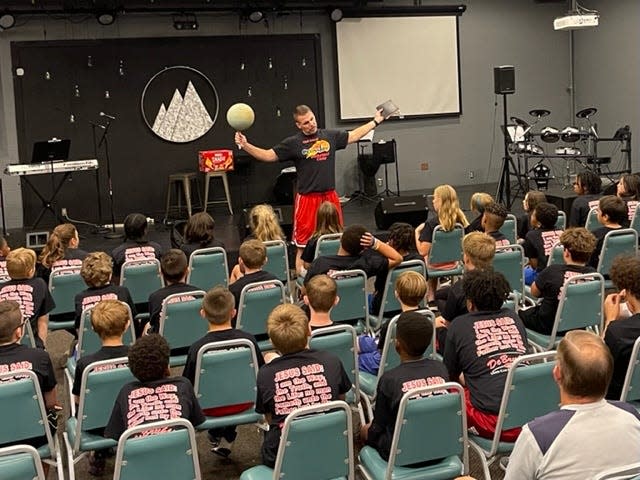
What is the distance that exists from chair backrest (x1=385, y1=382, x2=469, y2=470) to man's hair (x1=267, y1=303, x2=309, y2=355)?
55 centimetres

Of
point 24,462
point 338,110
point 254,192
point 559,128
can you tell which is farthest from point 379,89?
point 24,462

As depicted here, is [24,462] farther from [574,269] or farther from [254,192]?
[254,192]

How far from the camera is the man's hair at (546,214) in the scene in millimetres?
5793

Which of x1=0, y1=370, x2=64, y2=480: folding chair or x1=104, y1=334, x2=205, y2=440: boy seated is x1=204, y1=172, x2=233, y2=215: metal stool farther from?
x1=104, y1=334, x2=205, y2=440: boy seated

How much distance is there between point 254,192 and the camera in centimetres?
1279

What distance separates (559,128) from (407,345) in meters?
13.2

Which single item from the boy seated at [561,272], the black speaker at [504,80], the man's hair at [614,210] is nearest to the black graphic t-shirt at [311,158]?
the man's hair at [614,210]

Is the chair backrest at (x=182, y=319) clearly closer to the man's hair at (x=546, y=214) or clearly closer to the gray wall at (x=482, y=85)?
the man's hair at (x=546, y=214)

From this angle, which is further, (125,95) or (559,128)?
(559,128)

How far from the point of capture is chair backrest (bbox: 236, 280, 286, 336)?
4.64 metres

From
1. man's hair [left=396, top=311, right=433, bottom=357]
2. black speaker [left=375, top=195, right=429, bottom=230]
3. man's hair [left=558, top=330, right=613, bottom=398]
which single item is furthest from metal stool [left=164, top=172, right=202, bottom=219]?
man's hair [left=558, top=330, right=613, bottom=398]

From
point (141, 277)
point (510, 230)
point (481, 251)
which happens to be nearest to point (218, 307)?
point (481, 251)

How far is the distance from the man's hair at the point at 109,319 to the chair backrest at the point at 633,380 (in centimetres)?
231

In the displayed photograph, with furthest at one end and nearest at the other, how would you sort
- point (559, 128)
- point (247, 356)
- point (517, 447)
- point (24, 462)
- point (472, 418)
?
point (559, 128)
point (247, 356)
point (472, 418)
point (24, 462)
point (517, 447)
